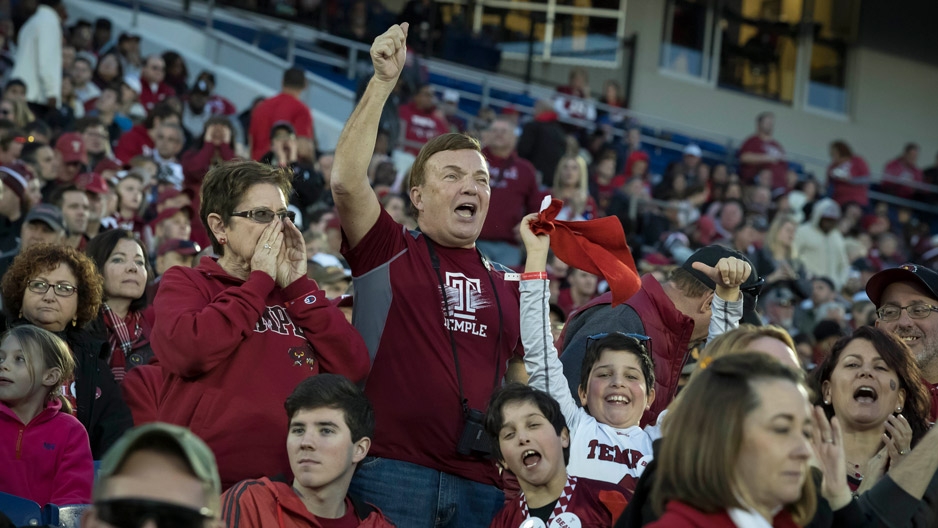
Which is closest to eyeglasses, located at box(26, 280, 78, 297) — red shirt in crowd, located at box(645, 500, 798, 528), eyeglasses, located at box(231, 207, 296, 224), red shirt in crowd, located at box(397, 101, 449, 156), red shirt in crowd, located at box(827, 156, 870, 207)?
eyeglasses, located at box(231, 207, 296, 224)

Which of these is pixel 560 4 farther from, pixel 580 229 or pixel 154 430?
pixel 154 430

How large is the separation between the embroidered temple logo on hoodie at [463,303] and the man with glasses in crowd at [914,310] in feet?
6.15

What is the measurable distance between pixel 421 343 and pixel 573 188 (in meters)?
7.09

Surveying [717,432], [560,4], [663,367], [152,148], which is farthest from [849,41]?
[717,432]

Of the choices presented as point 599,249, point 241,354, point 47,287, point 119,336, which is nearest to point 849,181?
point 119,336

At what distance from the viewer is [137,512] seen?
2.34 metres

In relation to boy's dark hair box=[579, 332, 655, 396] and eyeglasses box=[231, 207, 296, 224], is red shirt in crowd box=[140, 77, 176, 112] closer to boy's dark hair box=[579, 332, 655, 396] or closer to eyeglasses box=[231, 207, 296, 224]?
eyeglasses box=[231, 207, 296, 224]

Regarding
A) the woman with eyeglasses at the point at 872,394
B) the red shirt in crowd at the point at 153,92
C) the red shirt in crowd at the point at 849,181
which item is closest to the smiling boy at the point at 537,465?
the woman with eyeglasses at the point at 872,394

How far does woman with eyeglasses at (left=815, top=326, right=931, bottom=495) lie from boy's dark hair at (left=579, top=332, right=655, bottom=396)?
62 cm

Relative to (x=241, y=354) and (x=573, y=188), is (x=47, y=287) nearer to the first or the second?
(x=241, y=354)

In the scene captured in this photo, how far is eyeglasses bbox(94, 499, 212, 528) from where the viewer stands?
7.69 ft

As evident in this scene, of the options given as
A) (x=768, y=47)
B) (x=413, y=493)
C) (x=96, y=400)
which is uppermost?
(x=768, y=47)

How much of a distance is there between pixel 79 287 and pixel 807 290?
828 cm

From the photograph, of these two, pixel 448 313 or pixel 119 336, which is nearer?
pixel 448 313
